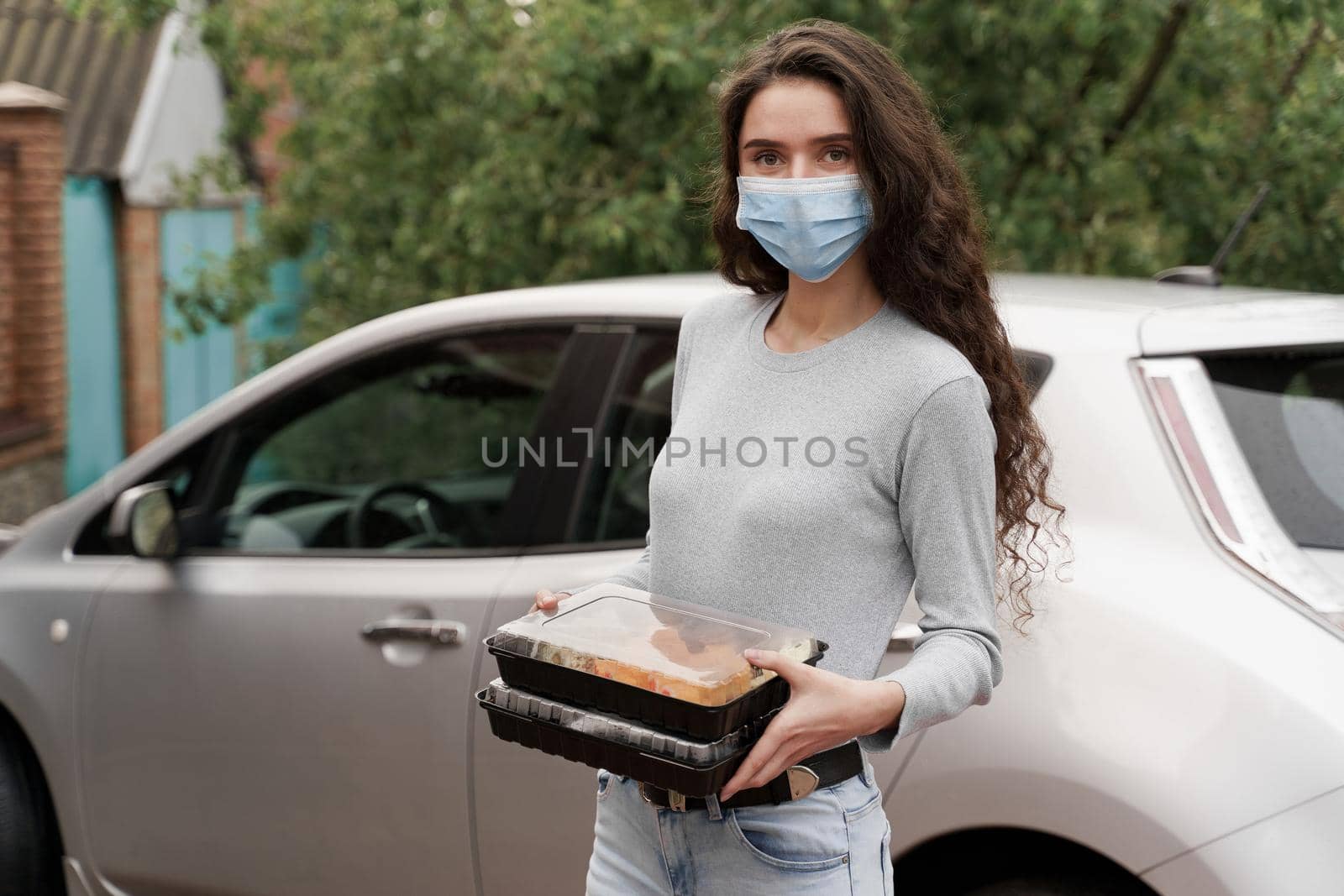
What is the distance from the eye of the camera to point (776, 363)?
1789 mm

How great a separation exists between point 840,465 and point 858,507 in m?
Result: 0.06

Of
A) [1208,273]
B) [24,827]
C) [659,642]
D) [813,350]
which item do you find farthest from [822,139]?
[24,827]

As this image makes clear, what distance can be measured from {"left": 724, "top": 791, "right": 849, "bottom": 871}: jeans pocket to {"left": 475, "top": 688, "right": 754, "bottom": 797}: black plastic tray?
0.15 m

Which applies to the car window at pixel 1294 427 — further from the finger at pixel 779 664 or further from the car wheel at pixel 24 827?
the car wheel at pixel 24 827

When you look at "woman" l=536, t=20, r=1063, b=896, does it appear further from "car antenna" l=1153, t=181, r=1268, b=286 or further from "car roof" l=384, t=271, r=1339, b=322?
"car antenna" l=1153, t=181, r=1268, b=286

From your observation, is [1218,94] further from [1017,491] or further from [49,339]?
[49,339]

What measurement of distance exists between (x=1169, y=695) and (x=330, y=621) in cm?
162

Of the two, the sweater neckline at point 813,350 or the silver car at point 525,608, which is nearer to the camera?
the sweater neckline at point 813,350

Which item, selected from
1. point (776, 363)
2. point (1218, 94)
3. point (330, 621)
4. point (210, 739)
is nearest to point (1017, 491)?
point (776, 363)

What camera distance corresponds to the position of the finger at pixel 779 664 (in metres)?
1.51

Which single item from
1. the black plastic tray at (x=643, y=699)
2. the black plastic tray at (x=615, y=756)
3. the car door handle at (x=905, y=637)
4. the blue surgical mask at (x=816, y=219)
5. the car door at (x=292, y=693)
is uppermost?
the blue surgical mask at (x=816, y=219)

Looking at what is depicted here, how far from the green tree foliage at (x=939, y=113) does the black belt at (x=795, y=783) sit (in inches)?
122

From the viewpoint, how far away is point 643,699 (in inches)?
61.4
